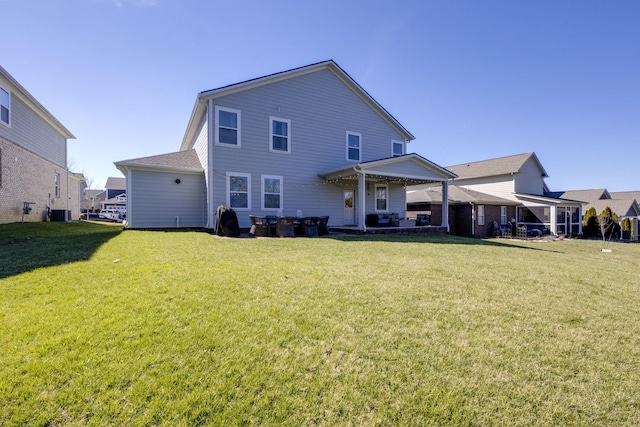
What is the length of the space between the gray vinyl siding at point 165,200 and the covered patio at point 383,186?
19.7 ft

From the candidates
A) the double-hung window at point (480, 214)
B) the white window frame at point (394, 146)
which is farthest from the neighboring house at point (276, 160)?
the double-hung window at point (480, 214)

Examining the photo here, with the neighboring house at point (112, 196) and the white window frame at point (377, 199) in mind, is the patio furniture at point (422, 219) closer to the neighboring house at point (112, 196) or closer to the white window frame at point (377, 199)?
the white window frame at point (377, 199)

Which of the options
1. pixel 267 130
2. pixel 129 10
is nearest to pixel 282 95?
pixel 267 130

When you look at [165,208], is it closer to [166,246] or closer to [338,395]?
[166,246]

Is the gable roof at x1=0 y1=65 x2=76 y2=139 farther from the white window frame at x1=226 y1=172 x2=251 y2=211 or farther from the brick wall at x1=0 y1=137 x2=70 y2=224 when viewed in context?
the white window frame at x1=226 y1=172 x2=251 y2=211

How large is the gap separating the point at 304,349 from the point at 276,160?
11.4 metres

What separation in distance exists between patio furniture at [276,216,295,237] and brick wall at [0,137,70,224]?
11705mm

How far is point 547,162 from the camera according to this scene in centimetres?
2628

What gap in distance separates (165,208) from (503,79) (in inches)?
718

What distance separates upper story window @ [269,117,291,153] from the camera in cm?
1313

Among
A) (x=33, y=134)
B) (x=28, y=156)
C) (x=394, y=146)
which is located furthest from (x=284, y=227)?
(x=33, y=134)

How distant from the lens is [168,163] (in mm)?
12664

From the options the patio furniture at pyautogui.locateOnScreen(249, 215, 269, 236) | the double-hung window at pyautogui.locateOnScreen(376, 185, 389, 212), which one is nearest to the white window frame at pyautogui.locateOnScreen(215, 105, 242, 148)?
the patio furniture at pyautogui.locateOnScreen(249, 215, 269, 236)

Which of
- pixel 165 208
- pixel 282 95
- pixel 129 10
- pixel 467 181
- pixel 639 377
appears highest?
pixel 129 10
